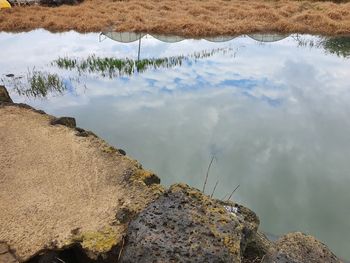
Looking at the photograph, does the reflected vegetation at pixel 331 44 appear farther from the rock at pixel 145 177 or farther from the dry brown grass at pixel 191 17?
the rock at pixel 145 177

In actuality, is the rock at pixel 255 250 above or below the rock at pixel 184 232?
below

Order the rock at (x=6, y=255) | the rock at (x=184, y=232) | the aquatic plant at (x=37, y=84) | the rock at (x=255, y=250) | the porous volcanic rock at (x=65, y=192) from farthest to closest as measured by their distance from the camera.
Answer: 1. the aquatic plant at (x=37, y=84)
2. the rock at (x=255, y=250)
3. the porous volcanic rock at (x=65, y=192)
4. the rock at (x=6, y=255)
5. the rock at (x=184, y=232)

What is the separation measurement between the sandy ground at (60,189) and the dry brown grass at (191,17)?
13861mm

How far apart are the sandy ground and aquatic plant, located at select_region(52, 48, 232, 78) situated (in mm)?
7697

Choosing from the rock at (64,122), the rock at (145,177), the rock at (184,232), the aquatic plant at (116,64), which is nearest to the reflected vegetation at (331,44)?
the aquatic plant at (116,64)

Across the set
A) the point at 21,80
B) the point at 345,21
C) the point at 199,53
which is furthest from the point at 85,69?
the point at 345,21

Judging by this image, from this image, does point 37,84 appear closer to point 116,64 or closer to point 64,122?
point 116,64

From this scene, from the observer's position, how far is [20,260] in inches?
136

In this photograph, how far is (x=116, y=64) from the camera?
1353 centimetres

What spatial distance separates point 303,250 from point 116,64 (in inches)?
429

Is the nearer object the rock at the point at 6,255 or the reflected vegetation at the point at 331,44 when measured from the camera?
the rock at the point at 6,255

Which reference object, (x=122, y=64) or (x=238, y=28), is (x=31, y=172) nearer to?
(x=122, y=64)

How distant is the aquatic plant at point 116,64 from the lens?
13172 mm

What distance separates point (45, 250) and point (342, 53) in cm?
1401
